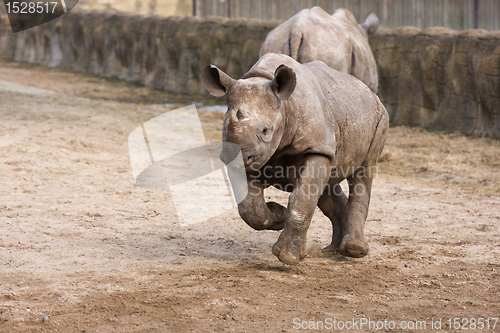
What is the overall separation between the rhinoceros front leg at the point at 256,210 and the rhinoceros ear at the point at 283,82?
0.73m

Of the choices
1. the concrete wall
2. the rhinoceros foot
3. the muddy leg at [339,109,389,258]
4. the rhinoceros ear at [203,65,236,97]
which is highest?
the rhinoceros ear at [203,65,236,97]

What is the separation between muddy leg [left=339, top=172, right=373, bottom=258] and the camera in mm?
4969

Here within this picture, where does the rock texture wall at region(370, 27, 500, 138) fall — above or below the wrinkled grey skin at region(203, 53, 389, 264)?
below

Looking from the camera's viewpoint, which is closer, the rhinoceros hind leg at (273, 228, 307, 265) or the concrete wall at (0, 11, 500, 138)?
the rhinoceros hind leg at (273, 228, 307, 265)

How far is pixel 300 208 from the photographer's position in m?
4.39

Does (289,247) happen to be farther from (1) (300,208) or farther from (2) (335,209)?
(2) (335,209)

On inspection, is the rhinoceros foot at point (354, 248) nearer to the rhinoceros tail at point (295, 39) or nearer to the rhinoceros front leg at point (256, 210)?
the rhinoceros front leg at point (256, 210)

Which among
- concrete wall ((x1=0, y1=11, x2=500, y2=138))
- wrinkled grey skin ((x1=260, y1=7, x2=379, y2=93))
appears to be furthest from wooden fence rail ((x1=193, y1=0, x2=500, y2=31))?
wrinkled grey skin ((x1=260, y1=7, x2=379, y2=93))

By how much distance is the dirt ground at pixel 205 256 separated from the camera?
12.7 feet

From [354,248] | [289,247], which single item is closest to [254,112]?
[289,247]

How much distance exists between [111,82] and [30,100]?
548cm

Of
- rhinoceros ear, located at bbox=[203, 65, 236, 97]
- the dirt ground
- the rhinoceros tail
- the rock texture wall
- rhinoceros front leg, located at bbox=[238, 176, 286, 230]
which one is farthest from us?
the rock texture wall

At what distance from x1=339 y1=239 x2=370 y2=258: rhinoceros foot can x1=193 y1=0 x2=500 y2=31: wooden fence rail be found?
897 cm

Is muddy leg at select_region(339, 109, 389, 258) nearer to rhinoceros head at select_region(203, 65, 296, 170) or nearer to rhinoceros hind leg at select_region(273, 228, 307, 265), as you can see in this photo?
rhinoceros hind leg at select_region(273, 228, 307, 265)
